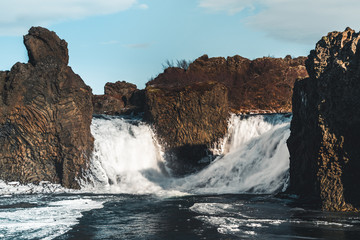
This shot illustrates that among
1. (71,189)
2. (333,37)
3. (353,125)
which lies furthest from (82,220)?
(71,189)

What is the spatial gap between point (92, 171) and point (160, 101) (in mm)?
6320

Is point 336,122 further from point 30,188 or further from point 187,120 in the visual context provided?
point 187,120

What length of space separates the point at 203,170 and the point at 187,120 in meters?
3.23

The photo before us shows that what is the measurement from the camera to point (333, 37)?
13.3m

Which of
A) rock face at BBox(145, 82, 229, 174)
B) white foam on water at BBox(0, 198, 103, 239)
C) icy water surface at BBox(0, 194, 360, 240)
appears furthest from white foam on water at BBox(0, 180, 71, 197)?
rock face at BBox(145, 82, 229, 174)

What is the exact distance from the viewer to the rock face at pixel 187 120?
86.7 ft

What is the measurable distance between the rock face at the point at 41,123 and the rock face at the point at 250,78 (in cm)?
1108

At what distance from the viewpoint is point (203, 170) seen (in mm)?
25188

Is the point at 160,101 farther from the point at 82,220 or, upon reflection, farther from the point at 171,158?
the point at 82,220

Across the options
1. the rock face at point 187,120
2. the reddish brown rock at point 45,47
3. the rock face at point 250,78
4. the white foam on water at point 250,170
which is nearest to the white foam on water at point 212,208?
the white foam on water at point 250,170

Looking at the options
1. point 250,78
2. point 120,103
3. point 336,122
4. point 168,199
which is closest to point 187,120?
point 250,78

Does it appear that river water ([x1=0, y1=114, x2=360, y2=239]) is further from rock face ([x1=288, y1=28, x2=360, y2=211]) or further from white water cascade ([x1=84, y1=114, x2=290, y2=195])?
rock face ([x1=288, y1=28, x2=360, y2=211])

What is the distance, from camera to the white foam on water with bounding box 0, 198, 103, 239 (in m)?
9.75

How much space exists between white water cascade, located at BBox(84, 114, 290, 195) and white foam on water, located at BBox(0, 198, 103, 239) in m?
6.06
